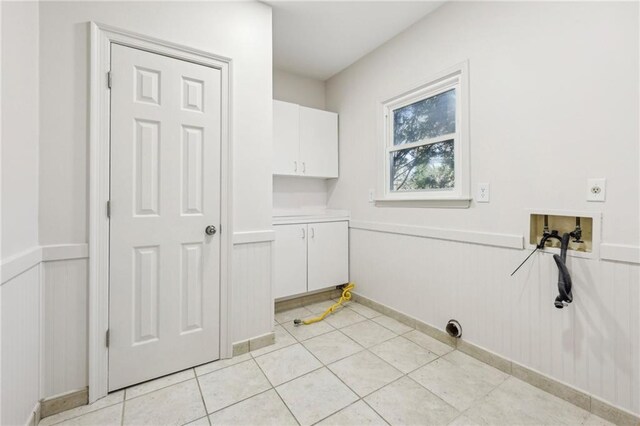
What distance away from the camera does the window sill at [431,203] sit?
2004 mm

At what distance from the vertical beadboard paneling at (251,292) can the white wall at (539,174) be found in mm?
1237

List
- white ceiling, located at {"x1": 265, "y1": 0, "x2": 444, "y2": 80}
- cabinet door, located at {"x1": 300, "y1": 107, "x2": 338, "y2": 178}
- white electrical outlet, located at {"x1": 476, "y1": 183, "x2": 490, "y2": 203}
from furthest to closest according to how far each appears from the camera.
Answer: cabinet door, located at {"x1": 300, "y1": 107, "x2": 338, "y2": 178} → white ceiling, located at {"x1": 265, "y1": 0, "x2": 444, "y2": 80} → white electrical outlet, located at {"x1": 476, "y1": 183, "x2": 490, "y2": 203}

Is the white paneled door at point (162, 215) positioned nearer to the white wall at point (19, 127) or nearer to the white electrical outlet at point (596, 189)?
the white wall at point (19, 127)

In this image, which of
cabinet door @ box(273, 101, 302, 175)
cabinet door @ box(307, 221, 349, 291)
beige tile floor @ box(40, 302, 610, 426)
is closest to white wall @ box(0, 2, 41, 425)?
beige tile floor @ box(40, 302, 610, 426)

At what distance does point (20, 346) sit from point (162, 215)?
0.83 meters

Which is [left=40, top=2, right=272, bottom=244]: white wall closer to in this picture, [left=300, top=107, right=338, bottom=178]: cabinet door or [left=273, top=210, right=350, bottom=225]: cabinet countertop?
[left=273, top=210, right=350, bottom=225]: cabinet countertop

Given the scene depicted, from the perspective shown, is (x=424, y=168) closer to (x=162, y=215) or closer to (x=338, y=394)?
(x=338, y=394)

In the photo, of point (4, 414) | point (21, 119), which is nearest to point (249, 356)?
point (4, 414)

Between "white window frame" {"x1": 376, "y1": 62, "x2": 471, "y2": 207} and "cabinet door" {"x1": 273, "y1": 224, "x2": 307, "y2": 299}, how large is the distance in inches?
35.6

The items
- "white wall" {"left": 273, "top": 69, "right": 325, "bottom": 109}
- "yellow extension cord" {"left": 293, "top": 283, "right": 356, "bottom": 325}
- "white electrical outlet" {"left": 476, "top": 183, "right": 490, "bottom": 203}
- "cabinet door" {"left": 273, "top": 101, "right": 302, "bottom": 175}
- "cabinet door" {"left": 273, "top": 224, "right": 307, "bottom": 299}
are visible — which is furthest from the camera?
"white wall" {"left": 273, "top": 69, "right": 325, "bottom": 109}

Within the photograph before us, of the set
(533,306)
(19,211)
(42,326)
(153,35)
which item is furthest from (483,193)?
(42,326)

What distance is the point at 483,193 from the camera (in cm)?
189

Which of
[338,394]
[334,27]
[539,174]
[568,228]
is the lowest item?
[338,394]

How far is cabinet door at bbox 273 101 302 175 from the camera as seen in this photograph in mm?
2863
